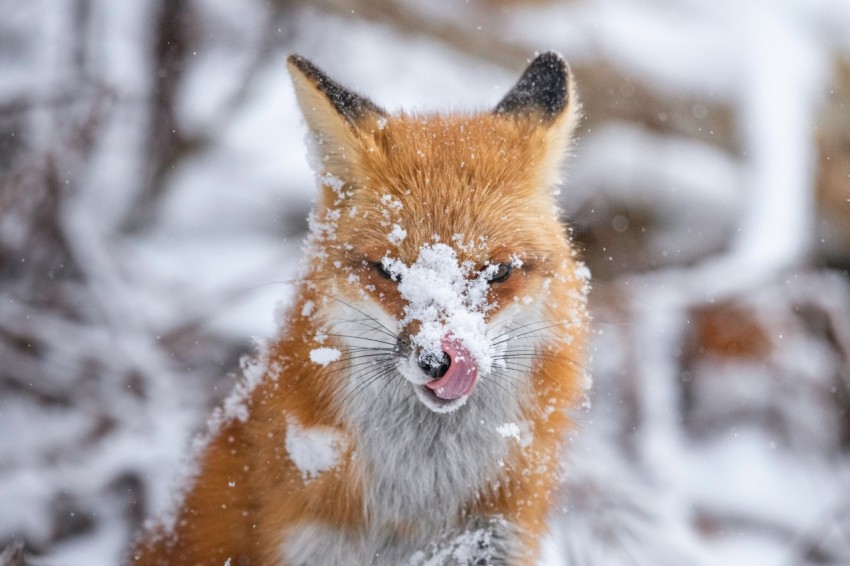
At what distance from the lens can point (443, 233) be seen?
162 cm

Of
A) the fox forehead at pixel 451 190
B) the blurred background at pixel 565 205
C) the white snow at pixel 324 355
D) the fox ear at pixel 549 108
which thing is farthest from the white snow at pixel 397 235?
the blurred background at pixel 565 205

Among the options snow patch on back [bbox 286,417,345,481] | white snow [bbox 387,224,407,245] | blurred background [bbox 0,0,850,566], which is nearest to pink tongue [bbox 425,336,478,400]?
white snow [bbox 387,224,407,245]

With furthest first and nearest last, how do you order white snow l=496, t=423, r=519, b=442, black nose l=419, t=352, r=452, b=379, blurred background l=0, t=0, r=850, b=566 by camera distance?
blurred background l=0, t=0, r=850, b=566 < white snow l=496, t=423, r=519, b=442 < black nose l=419, t=352, r=452, b=379

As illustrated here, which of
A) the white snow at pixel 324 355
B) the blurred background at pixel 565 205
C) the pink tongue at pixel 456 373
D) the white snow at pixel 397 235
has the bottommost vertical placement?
the pink tongue at pixel 456 373

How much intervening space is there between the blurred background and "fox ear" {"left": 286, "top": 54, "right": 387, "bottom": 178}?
5.85ft

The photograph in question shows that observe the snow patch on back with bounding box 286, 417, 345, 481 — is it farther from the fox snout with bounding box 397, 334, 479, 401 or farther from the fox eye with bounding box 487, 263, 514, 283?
the fox eye with bounding box 487, 263, 514, 283

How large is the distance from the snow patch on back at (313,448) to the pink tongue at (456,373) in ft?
1.40

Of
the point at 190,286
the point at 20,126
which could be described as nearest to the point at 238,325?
the point at 190,286

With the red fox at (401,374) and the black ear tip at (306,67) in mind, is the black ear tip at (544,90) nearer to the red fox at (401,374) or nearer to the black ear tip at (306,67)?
the red fox at (401,374)

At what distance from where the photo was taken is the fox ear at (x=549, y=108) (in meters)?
1.88

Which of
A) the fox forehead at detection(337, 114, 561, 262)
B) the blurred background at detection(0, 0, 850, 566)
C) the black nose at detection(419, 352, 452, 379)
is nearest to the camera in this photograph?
the black nose at detection(419, 352, 452, 379)

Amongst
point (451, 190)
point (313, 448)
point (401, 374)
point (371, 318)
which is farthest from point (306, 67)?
point (313, 448)

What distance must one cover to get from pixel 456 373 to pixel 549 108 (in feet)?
2.62

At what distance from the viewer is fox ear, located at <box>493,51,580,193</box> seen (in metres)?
1.88
